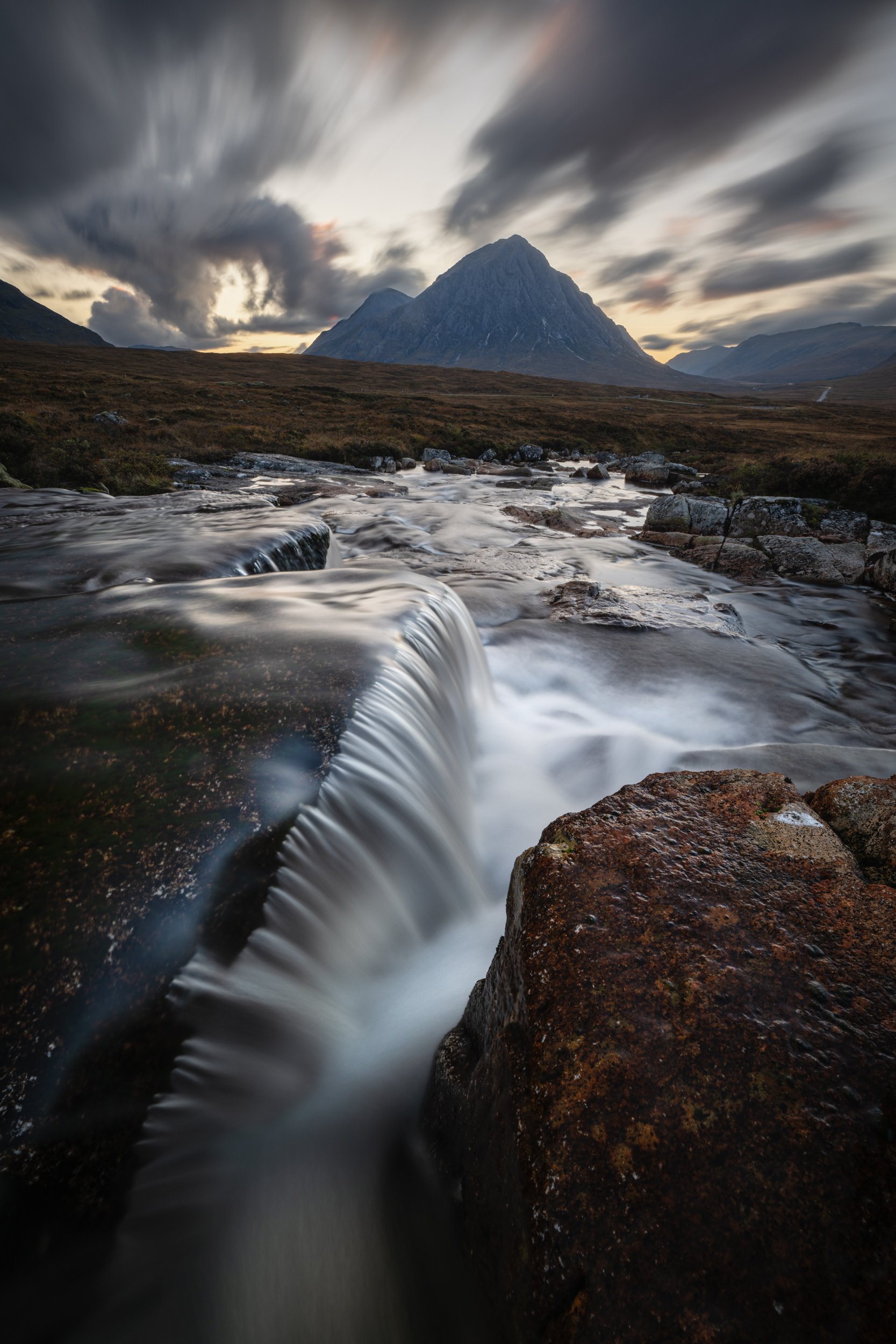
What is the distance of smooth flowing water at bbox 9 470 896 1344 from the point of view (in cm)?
185

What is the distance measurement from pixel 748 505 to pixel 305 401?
43.9m

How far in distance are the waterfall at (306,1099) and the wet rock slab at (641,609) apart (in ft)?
19.9

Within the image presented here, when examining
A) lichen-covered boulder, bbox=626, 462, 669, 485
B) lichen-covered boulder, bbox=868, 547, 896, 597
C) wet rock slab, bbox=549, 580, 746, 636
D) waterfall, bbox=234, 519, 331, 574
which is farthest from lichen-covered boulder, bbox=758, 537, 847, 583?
lichen-covered boulder, bbox=626, 462, 669, 485

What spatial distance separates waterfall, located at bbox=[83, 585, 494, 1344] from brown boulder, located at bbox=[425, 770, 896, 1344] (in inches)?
15.3

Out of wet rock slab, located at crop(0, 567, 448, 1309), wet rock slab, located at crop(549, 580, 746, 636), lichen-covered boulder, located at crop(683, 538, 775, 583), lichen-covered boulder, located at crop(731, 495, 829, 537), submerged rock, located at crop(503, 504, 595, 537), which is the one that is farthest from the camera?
submerged rock, located at crop(503, 504, 595, 537)

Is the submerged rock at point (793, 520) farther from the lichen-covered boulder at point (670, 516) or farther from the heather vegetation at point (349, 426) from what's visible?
the heather vegetation at point (349, 426)

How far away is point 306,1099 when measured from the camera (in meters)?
2.30

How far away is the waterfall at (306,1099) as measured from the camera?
71.9 inches

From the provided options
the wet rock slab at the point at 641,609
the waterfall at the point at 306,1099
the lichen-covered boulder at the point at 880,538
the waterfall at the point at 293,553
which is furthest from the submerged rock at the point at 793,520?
the waterfall at the point at 306,1099

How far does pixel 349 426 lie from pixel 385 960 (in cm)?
3528

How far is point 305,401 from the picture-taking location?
153 ft

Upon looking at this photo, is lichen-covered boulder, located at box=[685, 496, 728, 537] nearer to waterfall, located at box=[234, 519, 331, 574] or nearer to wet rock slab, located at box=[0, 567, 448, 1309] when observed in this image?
waterfall, located at box=[234, 519, 331, 574]

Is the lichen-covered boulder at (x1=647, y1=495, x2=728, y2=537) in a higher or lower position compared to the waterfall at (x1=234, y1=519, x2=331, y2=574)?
lower

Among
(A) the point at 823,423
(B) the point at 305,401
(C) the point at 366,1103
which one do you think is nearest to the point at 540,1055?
(C) the point at 366,1103
